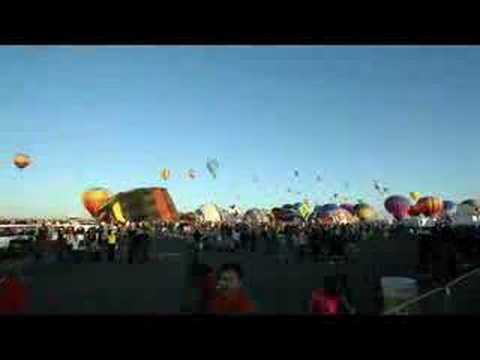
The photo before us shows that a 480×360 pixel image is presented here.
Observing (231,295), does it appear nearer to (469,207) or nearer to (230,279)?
(230,279)

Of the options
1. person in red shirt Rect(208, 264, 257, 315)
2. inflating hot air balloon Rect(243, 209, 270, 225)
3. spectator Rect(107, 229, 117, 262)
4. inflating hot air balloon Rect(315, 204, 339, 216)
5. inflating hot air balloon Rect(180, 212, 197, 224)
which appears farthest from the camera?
inflating hot air balloon Rect(243, 209, 270, 225)

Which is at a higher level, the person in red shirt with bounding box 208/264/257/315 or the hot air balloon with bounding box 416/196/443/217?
the hot air balloon with bounding box 416/196/443/217

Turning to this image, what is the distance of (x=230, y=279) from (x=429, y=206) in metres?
35.2

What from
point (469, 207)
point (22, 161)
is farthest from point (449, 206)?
point (22, 161)

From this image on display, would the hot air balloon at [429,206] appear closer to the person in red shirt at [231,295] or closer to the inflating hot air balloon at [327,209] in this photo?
the inflating hot air balloon at [327,209]

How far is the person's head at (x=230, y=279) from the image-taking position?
4.29m

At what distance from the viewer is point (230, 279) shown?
4305mm

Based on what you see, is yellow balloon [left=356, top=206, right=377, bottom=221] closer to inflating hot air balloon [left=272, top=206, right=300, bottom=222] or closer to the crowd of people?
inflating hot air balloon [left=272, top=206, right=300, bottom=222]

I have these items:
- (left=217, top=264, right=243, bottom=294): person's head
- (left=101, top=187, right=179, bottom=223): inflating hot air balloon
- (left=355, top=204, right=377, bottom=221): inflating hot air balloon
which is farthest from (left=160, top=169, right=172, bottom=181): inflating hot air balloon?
(left=217, top=264, right=243, bottom=294): person's head

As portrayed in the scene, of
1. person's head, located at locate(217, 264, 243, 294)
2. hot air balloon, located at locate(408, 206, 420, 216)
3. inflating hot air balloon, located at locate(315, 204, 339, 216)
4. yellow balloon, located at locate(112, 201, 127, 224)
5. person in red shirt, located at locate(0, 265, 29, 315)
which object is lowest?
person in red shirt, located at locate(0, 265, 29, 315)

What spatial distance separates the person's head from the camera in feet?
14.1

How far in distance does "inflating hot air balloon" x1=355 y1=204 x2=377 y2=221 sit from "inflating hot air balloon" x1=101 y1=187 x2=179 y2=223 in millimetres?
13073

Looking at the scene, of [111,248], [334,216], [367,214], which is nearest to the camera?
[111,248]
